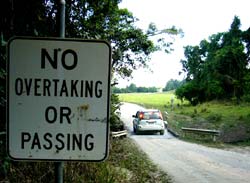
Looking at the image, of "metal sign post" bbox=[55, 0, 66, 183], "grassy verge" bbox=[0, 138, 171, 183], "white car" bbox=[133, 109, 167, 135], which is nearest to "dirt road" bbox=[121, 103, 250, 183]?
"grassy verge" bbox=[0, 138, 171, 183]

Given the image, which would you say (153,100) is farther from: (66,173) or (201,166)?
(66,173)

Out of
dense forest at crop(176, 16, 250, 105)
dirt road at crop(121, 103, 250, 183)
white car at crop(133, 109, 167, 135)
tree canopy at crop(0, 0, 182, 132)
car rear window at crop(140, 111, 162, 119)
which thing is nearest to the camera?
tree canopy at crop(0, 0, 182, 132)

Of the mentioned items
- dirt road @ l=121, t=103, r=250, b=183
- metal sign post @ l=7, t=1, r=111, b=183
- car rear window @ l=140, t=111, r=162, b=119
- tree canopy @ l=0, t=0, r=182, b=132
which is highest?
tree canopy @ l=0, t=0, r=182, b=132

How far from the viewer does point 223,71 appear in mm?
54281

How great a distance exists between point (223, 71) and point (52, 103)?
174 feet

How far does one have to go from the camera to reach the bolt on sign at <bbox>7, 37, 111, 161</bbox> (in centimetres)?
286

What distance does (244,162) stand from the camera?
1558 centimetres

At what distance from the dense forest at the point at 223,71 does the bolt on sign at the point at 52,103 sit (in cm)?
4561

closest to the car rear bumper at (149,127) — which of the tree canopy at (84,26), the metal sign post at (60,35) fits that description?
the tree canopy at (84,26)

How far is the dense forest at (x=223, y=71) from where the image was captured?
168 feet

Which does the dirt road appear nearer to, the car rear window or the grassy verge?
the grassy verge

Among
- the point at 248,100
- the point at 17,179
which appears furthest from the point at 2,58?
the point at 248,100

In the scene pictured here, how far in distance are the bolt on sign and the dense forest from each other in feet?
150

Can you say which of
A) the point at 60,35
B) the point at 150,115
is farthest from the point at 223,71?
the point at 60,35
